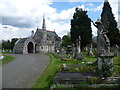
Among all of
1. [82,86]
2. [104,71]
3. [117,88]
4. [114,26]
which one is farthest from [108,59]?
[114,26]

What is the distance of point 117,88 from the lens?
6555 mm

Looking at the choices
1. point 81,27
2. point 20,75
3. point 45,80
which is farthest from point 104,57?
point 81,27

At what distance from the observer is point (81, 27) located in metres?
42.1

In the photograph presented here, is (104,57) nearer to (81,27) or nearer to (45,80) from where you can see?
(45,80)

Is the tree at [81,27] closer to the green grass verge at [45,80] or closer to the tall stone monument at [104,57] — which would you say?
the tall stone monument at [104,57]

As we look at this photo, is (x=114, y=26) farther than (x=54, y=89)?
Yes

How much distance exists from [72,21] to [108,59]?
3757 centimetres

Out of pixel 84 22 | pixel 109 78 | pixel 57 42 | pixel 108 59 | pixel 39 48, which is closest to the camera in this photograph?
pixel 109 78

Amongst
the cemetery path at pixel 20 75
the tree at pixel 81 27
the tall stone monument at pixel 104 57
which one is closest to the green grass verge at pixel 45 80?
the cemetery path at pixel 20 75

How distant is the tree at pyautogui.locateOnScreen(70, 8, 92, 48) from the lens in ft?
137

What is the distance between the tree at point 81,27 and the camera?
41.7 meters

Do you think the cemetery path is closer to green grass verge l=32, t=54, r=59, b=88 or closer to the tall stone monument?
green grass verge l=32, t=54, r=59, b=88

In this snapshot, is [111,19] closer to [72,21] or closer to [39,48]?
[72,21]

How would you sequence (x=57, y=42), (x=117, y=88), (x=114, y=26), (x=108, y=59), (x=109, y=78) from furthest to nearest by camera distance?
(x=57, y=42) < (x=114, y=26) < (x=108, y=59) < (x=109, y=78) < (x=117, y=88)
